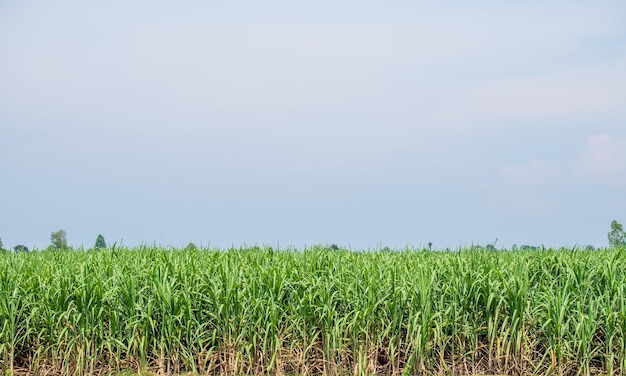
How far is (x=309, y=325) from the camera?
6.93 meters

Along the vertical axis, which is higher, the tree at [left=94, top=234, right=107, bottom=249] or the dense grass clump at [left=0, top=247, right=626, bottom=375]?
the tree at [left=94, top=234, right=107, bottom=249]

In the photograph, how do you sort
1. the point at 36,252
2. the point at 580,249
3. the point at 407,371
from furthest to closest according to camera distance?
1. the point at 36,252
2. the point at 580,249
3. the point at 407,371

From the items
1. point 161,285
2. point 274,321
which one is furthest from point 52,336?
point 274,321

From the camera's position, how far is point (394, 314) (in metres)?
6.88

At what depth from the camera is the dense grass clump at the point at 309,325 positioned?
6.81m

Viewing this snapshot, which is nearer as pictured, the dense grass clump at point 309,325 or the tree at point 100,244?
the dense grass clump at point 309,325

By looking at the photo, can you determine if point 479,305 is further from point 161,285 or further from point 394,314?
point 161,285

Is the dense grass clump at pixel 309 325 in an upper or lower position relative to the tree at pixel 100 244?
lower

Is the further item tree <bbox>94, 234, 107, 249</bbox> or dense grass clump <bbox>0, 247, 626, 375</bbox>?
tree <bbox>94, 234, 107, 249</bbox>

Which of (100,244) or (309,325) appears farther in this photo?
(100,244)

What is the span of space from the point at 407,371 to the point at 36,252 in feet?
26.8

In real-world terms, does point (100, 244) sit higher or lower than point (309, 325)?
higher

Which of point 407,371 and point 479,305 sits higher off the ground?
point 479,305

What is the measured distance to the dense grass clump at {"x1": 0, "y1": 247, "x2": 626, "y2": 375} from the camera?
6.81 m
